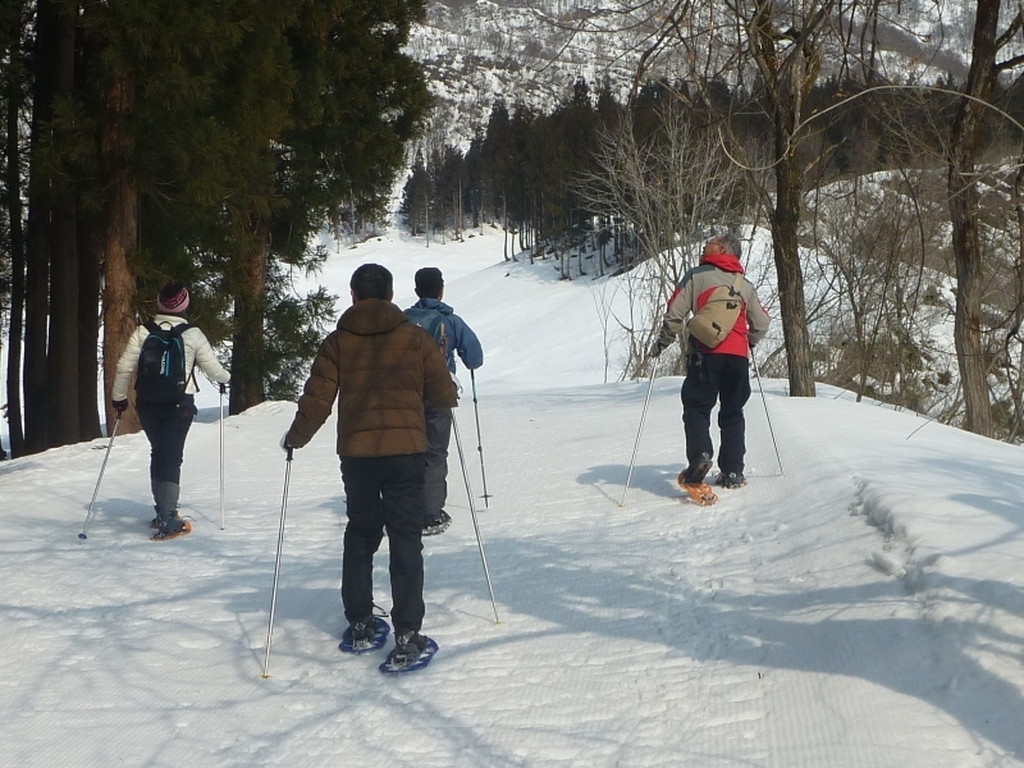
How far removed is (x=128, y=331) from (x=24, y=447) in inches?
238

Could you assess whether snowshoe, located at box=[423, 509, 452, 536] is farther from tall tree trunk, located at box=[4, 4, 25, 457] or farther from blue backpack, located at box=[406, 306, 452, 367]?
tall tree trunk, located at box=[4, 4, 25, 457]

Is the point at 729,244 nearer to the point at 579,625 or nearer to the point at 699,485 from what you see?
the point at 699,485

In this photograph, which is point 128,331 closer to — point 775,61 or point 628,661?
point 775,61

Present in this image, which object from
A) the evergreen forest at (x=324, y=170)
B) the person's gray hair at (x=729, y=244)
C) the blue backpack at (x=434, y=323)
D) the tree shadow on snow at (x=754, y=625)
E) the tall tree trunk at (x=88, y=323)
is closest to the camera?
the tree shadow on snow at (x=754, y=625)

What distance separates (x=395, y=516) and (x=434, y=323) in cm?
276

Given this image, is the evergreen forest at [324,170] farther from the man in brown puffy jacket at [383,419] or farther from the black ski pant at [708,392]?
the man in brown puffy jacket at [383,419]

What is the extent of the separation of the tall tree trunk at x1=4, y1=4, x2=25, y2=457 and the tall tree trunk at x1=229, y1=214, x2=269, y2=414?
12.7 ft

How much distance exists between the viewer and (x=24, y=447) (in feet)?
Result: 59.9

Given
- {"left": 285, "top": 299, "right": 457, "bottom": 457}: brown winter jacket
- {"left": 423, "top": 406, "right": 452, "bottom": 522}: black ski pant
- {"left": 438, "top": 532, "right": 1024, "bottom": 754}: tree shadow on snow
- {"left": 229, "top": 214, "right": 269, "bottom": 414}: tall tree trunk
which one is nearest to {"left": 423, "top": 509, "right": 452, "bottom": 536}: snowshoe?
{"left": 423, "top": 406, "right": 452, "bottom": 522}: black ski pant

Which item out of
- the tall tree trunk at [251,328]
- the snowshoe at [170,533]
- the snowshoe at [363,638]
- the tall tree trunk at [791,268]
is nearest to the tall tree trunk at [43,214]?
the tall tree trunk at [251,328]

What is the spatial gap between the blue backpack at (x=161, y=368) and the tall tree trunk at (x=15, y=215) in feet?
25.4

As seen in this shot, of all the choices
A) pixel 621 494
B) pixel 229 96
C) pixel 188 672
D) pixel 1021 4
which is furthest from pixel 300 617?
pixel 229 96

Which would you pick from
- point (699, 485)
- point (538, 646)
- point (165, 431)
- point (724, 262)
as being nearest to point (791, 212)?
point (724, 262)

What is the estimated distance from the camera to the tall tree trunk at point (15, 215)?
16.2 metres
